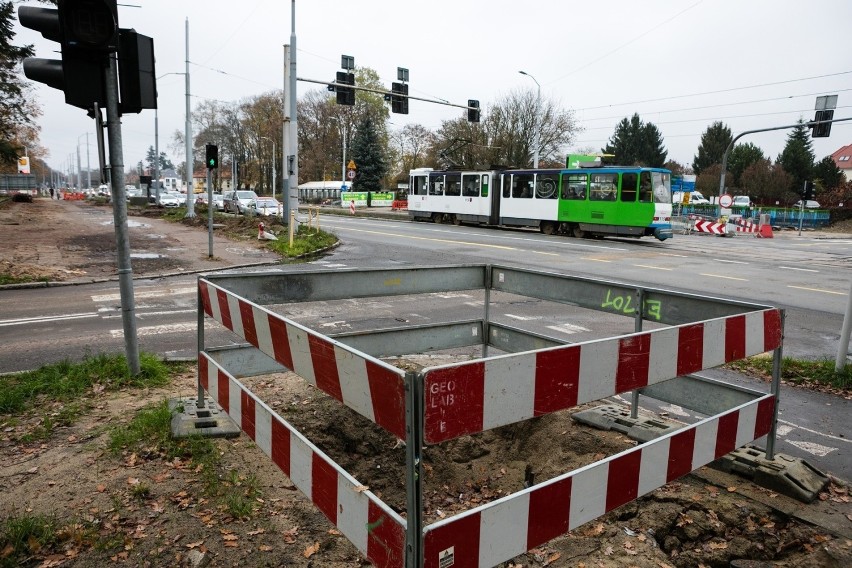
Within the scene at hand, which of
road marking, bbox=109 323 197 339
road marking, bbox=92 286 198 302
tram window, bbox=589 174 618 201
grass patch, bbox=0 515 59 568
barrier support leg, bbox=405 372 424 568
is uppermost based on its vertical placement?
tram window, bbox=589 174 618 201

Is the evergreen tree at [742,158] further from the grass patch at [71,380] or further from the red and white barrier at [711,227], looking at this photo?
the grass patch at [71,380]

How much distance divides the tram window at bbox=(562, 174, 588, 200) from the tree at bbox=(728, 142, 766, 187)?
216 ft

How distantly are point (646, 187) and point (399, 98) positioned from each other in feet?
38.7

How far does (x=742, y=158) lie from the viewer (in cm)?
8425

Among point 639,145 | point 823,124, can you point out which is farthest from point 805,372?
point 639,145

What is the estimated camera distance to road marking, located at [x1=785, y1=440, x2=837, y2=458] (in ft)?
14.5

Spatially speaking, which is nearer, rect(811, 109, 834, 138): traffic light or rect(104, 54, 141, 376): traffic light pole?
rect(104, 54, 141, 376): traffic light pole

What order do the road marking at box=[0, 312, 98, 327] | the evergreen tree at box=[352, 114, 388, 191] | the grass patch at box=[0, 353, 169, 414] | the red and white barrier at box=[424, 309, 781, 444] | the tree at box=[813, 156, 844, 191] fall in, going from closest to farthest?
the red and white barrier at box=[424, 309, 781, 444], the grass patch at box=[0, 353, 169, 414], the road marking at box=[0, 312, 98, 327], the evergreen tree at box=[352, 114, 388, 191], the tree at box=[813, 156, 844, 191]

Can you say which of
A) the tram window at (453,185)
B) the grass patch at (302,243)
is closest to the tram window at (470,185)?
the tram window at (453,185)

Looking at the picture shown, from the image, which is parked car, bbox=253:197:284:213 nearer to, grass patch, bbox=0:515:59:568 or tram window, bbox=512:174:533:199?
tram window, bbox=512:174:533:199

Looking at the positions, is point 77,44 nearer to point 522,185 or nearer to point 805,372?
point 805,372

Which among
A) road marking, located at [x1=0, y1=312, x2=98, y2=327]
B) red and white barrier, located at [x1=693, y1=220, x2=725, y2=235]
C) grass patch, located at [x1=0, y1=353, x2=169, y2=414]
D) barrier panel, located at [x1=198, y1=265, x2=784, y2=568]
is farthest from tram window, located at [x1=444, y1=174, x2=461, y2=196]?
barrier panel, located at [x1=198, y1=265, x2=784, y2=568]

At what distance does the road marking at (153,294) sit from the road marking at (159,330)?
2476mm

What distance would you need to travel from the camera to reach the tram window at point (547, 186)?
29.0 meters
